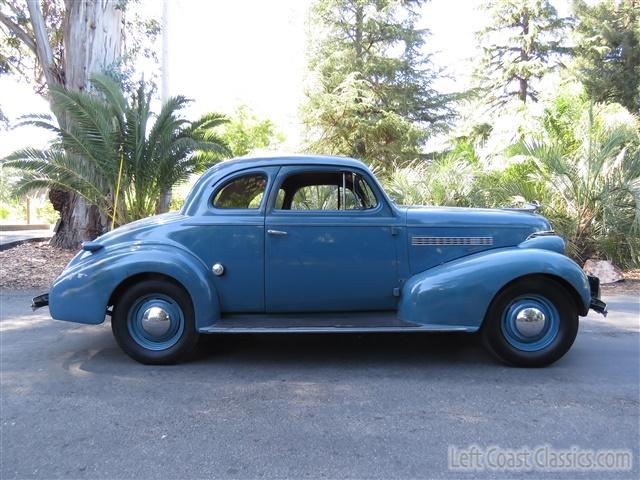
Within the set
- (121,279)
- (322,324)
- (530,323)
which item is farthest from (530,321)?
(121,279)

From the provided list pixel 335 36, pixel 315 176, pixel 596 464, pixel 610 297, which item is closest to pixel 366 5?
pixel 335 36

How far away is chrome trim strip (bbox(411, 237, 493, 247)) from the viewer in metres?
4.42

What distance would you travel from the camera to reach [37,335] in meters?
5.31

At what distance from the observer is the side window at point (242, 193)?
4.48 meters

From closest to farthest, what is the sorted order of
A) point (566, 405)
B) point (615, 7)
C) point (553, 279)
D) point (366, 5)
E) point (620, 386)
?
1. point (566, 405)
2. point (620, 386)
3. point (553, 279)
4. point (366, 5)
5. point (615, 7)

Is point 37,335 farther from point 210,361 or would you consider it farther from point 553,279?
point 553,279

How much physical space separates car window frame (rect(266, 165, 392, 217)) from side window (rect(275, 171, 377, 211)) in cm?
5

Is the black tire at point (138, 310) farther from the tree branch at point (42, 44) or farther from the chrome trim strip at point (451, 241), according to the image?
the tree branch at point (42, 44)

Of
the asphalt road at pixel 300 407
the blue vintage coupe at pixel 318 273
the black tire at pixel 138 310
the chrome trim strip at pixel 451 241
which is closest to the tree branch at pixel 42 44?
the asphalt road at pixel 300 407

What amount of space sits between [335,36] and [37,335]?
1652cm

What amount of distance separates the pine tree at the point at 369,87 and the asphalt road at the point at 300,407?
44.1ft

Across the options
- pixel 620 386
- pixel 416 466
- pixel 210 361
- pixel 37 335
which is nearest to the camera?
pixel 416 466

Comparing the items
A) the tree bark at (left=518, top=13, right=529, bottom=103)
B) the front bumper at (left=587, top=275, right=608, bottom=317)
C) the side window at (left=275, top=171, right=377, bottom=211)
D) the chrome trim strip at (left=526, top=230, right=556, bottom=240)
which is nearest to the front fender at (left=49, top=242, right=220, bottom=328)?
the side window at (left=275, top=171, right=377, bottom=211)

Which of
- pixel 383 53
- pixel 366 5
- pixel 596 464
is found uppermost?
pixel 366 5
